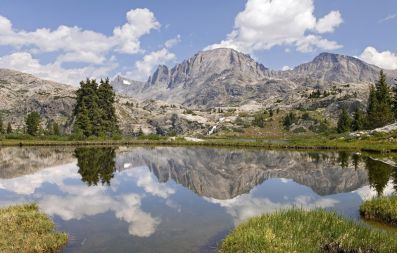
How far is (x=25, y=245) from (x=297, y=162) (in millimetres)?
61202

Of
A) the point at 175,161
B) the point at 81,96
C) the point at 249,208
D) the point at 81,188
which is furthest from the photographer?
the point at 81,96

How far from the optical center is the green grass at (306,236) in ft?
61.0

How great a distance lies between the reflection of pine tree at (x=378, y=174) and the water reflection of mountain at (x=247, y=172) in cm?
99

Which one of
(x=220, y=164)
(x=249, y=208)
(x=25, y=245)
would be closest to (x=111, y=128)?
(x=220, y=164)

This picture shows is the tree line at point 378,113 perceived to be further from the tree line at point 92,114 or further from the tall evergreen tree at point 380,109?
the tree line at point 92,114

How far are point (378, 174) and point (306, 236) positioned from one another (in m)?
37.1

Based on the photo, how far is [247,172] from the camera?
63.1m

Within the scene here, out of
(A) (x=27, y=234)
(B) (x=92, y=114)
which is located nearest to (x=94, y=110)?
(B) (x=92, y=114)

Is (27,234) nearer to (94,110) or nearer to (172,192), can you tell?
(172,192)

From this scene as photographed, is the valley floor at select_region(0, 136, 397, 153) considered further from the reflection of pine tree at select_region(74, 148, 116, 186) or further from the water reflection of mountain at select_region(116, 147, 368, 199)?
the reflection of pine tree at select_region(74, 148, 116, 186)

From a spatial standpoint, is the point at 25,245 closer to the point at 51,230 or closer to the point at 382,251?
the point at 51,230

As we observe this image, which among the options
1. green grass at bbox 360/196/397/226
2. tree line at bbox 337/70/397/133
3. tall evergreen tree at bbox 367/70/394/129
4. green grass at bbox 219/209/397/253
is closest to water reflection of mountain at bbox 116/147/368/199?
green grass at bbox 360/196/397/226

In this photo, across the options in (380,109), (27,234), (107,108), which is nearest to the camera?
(27,234)

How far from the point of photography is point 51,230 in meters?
25.7
